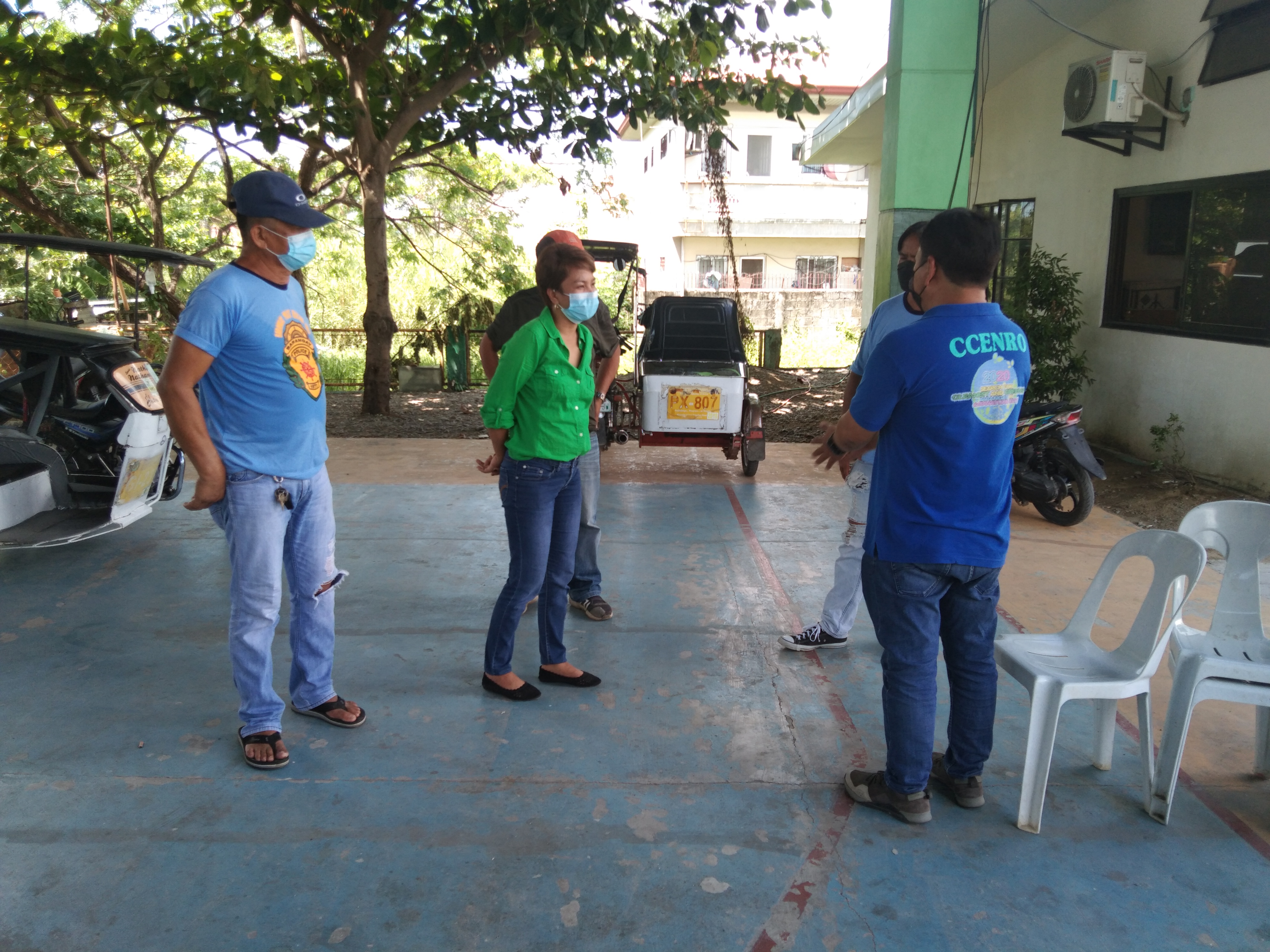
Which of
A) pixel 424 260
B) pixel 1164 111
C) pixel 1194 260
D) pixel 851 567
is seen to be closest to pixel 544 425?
pixel 851 567

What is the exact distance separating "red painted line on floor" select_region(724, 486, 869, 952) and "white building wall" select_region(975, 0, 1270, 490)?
447 centimetres

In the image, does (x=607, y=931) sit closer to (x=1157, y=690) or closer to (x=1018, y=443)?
(x=1157, y=690)

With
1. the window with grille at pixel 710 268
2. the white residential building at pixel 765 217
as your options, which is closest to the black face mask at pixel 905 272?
the white residential building at pixel 765 217

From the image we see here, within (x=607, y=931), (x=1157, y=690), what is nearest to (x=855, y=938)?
(x=607, y=931)

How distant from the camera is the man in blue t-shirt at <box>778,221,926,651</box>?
11.7 ft

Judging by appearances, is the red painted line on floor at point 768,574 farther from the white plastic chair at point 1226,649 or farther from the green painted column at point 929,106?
the green painted column at point 929,106

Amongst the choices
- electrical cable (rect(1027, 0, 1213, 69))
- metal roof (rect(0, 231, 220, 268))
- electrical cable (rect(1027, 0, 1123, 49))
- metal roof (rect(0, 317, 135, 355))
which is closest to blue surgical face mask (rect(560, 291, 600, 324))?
metal roof (rect(0, 231, 220, 268))

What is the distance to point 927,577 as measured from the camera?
8.64ft

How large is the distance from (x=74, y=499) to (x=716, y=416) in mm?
4262

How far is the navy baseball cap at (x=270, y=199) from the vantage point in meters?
2.82

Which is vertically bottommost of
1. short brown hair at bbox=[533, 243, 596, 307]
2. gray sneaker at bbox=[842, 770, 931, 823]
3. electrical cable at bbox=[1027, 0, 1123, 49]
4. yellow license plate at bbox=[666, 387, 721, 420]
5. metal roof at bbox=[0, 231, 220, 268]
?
gray sneaker at bbox=[842, 770, 931, 823]

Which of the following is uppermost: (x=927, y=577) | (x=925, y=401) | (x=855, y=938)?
(x=925, y=401)

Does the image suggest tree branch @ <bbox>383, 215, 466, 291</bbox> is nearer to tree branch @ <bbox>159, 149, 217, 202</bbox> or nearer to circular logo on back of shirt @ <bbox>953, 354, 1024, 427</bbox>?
tree branch @ <bbox>159, 149, 217, 202</bbox>

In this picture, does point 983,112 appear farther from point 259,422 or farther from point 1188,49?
point 259,422
